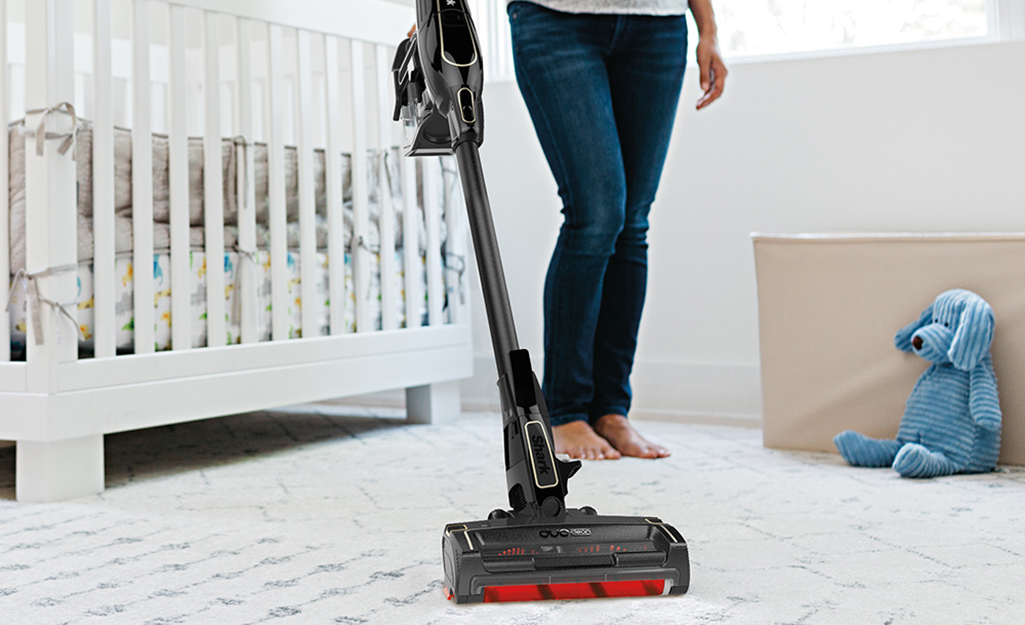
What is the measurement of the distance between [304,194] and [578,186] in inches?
20.4

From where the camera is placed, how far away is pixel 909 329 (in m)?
1.58

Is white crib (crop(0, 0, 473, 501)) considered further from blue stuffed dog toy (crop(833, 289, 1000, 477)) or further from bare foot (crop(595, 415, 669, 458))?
blue stuffed dog toy (crop(833, 289, 1000, 477))

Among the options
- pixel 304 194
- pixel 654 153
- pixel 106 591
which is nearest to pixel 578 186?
pixel 654 153

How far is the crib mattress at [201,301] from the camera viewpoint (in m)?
1.42

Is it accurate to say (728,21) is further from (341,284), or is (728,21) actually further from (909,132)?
(341,284)

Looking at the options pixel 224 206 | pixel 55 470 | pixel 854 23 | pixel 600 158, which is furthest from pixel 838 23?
pixel 55 470

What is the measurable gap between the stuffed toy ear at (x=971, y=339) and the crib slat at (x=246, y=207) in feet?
3.66

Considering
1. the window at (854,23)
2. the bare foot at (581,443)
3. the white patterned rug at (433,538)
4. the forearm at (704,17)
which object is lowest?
the white patterned rug at (433,538)

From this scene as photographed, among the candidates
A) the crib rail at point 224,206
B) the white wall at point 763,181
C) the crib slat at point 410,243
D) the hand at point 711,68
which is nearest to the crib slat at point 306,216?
the crib rail at point 224,206

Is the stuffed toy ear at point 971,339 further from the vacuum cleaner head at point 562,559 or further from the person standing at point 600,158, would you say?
the vacuum cleaner head at point 562,559

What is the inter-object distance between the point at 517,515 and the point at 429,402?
125 centimetres

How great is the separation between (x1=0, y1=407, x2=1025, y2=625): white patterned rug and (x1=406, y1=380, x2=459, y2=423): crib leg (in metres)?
0.28

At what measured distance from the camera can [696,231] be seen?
81.4 inches

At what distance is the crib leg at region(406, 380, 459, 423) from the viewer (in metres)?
2.08
